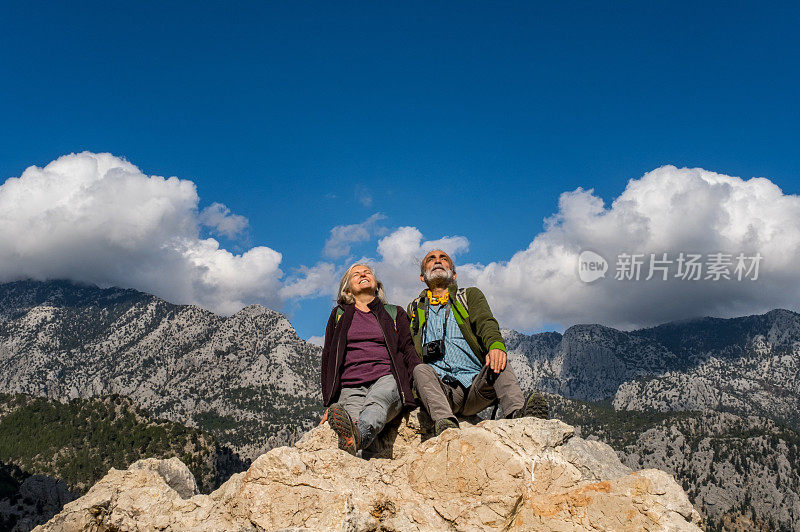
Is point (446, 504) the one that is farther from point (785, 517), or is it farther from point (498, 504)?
point (785, 517)

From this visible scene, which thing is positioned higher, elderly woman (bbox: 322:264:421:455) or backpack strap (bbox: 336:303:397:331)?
backpack strap (bbox: 336:303:397:331)

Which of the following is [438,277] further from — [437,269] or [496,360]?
[496,360]

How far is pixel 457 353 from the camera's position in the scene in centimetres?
787

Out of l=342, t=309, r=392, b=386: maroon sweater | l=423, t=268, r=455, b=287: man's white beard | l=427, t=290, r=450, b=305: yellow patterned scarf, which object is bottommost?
l=342, t=309, r=392, b=386: maroon sweater

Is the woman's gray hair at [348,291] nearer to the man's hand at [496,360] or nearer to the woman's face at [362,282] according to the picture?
the woman's face at [362,282]

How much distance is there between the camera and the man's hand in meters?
7.11

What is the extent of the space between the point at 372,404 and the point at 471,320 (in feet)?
7.47

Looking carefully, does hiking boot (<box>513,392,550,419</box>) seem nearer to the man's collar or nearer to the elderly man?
the elderly man

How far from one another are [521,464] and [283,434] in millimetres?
199289

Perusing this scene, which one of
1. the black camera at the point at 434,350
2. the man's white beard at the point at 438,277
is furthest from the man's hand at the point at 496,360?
the man's white beard at the point at 438,277

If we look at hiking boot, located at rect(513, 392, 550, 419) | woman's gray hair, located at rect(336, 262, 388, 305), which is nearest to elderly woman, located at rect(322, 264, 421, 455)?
woman's gray hair, located at rect(336, 262, 388, 305)

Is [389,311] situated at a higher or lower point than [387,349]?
higher

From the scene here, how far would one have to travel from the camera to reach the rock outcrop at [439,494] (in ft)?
15.8

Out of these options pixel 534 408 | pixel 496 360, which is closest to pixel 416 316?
pixel 496 360
